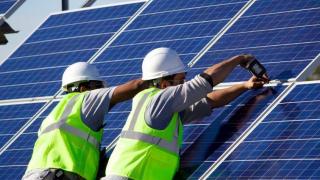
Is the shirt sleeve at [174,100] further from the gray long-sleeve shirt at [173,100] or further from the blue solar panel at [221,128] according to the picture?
the blue solar panel at [221,128]

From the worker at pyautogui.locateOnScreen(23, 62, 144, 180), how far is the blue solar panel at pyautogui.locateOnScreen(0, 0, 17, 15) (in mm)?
6770

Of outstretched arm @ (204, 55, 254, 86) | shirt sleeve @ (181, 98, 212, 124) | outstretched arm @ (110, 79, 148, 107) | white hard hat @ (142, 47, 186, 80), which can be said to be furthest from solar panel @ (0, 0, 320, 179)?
white hard hat @ (142, 47, 186, 80)

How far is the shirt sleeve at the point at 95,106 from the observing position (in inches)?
569

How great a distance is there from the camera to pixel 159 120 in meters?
13.5

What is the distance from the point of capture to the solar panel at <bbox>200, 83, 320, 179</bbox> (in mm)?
13406

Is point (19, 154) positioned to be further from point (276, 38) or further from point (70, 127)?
point (276, 38)

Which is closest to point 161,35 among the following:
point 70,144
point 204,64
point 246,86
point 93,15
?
point 204,64

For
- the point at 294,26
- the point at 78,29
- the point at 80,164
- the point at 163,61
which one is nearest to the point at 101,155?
the point at 80,164

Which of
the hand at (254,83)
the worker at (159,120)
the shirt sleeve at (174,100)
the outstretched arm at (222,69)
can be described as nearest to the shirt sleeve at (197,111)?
the worker at (159,120)

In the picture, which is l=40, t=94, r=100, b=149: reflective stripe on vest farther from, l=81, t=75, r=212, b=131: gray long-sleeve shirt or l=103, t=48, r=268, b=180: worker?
l=81, t=75, r=212, b=131: gray long-sleeve shirt

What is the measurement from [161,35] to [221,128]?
9.47 ft

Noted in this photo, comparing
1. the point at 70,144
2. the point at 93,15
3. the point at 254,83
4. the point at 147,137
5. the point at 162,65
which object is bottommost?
the point at 70,144

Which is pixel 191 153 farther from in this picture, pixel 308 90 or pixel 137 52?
pixel 137 52

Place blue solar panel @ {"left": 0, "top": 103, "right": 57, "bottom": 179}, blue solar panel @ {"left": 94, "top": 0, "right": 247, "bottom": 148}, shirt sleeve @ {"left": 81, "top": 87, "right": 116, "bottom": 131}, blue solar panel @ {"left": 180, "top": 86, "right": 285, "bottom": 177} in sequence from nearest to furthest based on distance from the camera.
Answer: blue solar panel @ {"left": 180, "top": 86, "right": 285, "bottom": 177}, shirt sleeve @ {"left": 81, "top": 87, "right": 116, "bottom": 131}, blue solar panel @ {"left": 0, "top": 103, "right": 57, "bottom": 179}, blue solar panel @ {"left": 94, "top": 0, "right": 247, "bottom": 148}
